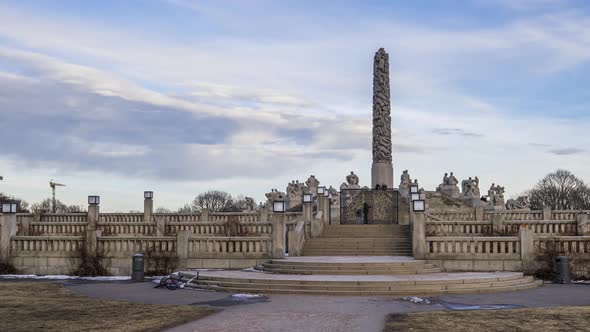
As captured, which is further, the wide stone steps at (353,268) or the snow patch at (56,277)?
the snow patch at (56,277)

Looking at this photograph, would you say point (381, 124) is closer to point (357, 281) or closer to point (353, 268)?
point (353, 268)

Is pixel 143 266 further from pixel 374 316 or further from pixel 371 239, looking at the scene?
pixel 374 316

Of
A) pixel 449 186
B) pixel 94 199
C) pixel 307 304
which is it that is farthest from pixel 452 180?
pixel 307 304

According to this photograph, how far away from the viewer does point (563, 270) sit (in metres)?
27.1

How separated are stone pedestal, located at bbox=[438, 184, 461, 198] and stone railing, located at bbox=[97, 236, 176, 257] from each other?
39.3m

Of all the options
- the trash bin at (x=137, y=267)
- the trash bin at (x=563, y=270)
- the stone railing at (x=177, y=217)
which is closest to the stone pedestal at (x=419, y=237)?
the trash bin at (x=563, y=270)

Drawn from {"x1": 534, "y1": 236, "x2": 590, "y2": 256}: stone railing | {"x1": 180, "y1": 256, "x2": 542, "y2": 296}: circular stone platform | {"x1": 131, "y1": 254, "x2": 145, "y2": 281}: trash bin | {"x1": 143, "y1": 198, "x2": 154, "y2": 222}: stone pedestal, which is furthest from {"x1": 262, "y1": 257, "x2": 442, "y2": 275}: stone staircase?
{"x1": 143, "y1": 198, "x2": 154, "y2": 222}: stone pedestal

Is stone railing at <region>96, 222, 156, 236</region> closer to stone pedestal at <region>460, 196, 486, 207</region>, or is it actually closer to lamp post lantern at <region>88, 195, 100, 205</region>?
lamp post lantern at <region>88, 195, 100, 205</region>

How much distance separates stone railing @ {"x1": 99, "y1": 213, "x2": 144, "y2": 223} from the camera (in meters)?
46.9

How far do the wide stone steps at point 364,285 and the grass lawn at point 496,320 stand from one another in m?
4.76

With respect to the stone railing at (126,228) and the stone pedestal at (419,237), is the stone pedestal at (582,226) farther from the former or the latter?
the stone railing at (126,228)

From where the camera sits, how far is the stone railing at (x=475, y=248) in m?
29.0

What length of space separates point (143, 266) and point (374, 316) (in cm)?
1482

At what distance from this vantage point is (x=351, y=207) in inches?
2015
